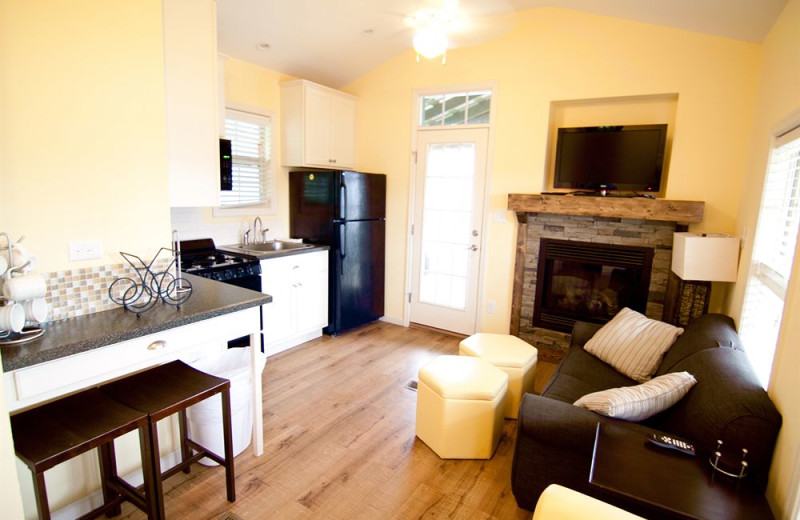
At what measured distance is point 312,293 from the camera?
13.3 feet

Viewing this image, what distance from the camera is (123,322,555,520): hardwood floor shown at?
203 cm

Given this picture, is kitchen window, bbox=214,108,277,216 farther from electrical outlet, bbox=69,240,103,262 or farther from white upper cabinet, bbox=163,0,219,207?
electrical outlet, bbox=69,240,103,262

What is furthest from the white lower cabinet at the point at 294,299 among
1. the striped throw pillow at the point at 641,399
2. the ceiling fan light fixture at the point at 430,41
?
the striped throw pillow at the point at 641,399

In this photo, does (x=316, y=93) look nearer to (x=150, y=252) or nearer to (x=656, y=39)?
(x=150, y=252)

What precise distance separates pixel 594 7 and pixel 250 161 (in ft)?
10.6

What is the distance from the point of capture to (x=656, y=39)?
3182mm

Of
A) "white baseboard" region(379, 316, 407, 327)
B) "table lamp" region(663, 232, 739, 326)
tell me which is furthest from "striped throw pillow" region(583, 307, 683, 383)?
"white baseboard" region(379, 316, 407, 327)

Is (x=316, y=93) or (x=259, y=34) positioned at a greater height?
(x=259, y=34)

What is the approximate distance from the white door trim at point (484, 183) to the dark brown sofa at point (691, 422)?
1.91m

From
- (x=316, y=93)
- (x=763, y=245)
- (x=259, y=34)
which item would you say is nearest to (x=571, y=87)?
(x=763, y=245)

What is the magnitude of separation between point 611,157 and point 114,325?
3.52 m

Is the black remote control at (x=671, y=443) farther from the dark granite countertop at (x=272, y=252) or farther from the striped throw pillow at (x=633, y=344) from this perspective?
the dark granite countertop at (x=272, y=252)

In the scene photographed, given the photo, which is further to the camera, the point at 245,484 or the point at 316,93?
the point at 316,93

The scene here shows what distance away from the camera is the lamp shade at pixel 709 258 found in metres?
2.66
